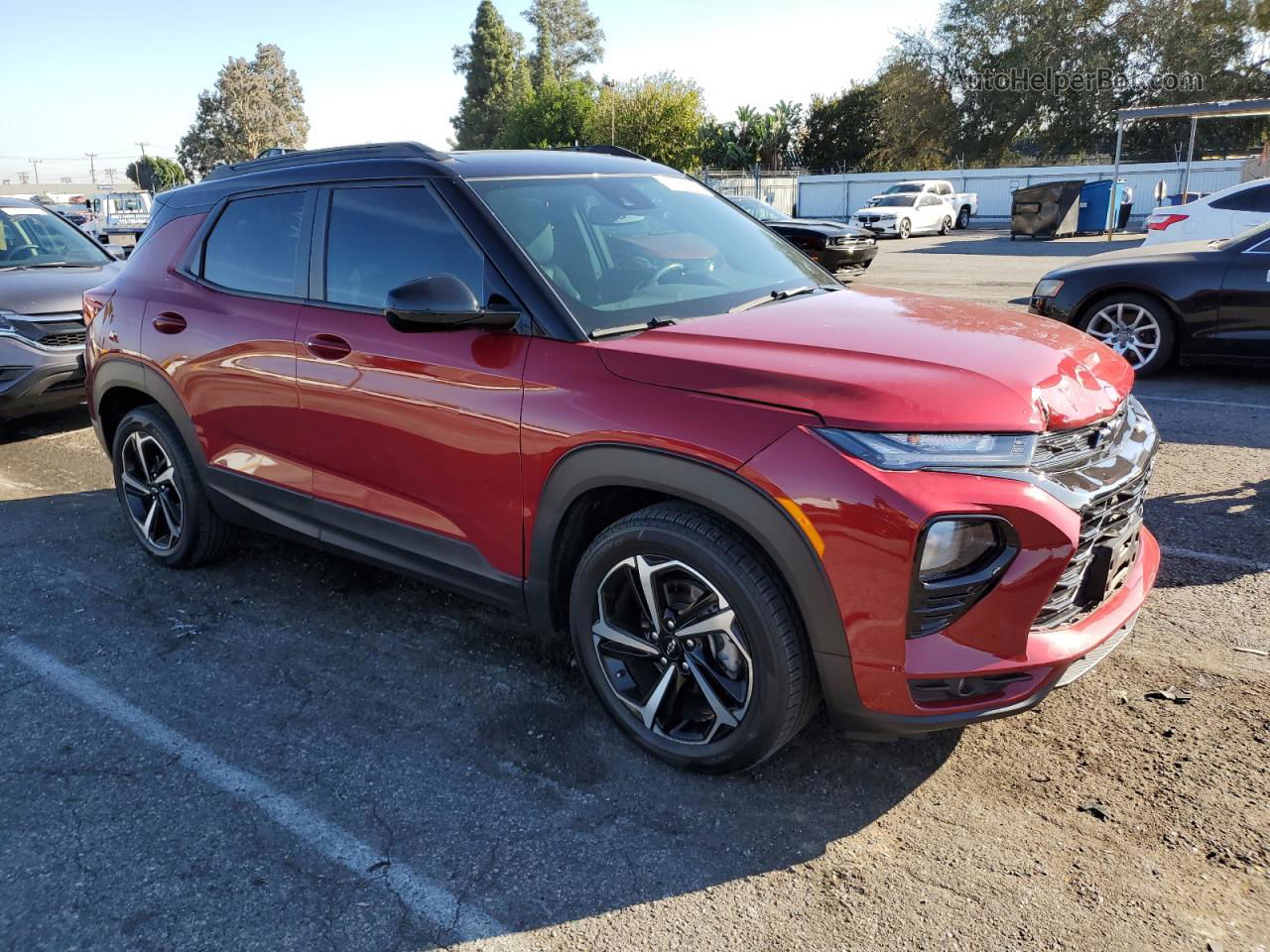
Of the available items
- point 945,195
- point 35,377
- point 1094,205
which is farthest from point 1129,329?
point 945,195

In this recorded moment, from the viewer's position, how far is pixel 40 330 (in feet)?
23.2

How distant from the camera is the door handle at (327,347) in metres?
3.48

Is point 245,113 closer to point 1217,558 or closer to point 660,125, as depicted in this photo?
point 660,125

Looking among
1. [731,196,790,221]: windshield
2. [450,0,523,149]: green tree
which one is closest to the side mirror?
[731,196,790,221]: windshield

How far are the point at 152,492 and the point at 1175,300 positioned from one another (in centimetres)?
742

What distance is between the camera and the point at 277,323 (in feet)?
12.3

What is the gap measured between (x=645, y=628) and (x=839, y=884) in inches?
34.6

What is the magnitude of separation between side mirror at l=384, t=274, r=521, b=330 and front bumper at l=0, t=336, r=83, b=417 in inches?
205

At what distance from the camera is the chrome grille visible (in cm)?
A: 248

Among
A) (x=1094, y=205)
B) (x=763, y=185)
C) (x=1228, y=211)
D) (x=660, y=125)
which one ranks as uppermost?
(x=660, y=125)

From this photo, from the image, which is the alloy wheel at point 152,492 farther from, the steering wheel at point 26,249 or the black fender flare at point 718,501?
the steering wheel at point 26,249

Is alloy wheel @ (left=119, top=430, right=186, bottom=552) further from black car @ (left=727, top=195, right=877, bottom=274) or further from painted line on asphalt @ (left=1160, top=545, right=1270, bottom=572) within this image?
black car @ (left=727, top=195, right=877, bottom=274)

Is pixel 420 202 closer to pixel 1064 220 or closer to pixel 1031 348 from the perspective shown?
pixel 1031 348

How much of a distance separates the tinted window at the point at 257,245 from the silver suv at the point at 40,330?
3.60 metres
